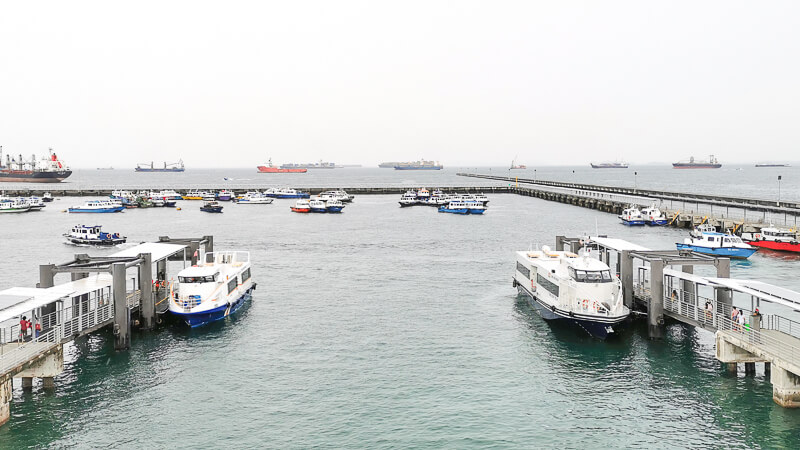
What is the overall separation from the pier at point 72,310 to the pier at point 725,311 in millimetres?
30426

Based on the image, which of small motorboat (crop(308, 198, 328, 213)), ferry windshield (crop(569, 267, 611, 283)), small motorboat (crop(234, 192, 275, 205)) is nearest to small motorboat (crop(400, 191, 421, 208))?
small motorboat (crop(308, 198, 328, 213))

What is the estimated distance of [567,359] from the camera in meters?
34.8

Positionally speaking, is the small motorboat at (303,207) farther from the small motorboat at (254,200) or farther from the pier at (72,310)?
the pier at (72,310)

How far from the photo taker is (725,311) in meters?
33.8

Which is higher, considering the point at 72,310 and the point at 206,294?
the point at 72,310

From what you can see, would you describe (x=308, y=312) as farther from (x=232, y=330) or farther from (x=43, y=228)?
(x=43, y=228)

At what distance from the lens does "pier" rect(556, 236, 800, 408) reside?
1058 inches

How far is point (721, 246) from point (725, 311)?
40.8 meters

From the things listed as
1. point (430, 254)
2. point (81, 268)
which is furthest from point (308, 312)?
point (430, 254)

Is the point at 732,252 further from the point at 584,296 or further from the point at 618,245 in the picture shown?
the point at 584,296

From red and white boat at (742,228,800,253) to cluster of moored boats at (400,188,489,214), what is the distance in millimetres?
62704

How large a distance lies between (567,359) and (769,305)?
67.8 ft

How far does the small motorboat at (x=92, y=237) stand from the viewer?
85.8 m

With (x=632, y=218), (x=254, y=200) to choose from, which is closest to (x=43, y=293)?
(x=632, y=218)
